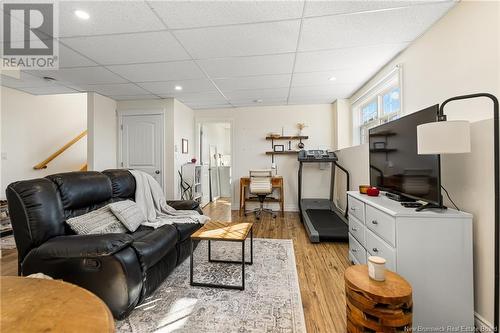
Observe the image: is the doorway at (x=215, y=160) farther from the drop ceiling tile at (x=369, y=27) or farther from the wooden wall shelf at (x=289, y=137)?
the drop ceiling tile at (x=369, y=27)

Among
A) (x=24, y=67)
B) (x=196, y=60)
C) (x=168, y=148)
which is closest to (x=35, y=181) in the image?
(x=196, y=60)

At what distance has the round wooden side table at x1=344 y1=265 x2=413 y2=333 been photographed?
113 centimetres

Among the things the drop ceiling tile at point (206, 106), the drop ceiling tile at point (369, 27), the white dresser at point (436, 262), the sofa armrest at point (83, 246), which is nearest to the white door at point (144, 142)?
the drop ceiling tile at point (206, 106)

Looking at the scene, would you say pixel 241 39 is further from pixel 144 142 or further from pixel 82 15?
pixel 144 142

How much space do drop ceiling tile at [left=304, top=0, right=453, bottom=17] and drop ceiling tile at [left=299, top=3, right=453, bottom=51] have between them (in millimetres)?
60

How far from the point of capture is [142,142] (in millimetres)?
4324

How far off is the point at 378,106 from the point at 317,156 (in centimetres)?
135

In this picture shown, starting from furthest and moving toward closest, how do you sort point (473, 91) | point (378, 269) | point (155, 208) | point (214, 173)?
point (214, 173)
point (155, 208)
point (473, 91)
point (378, 269)

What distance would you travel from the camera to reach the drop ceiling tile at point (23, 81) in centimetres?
313

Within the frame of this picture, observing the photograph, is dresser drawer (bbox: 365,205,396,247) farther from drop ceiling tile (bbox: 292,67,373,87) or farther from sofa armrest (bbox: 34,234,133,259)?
drop ceiling tile (bbox: 292,67,373,87)

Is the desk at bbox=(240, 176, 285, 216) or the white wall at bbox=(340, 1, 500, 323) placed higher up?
the white wall at bbox=(340, 1, 500, 323)

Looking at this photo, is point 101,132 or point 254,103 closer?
point 101,132

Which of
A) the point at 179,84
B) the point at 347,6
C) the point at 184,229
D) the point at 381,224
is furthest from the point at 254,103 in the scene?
the point at 381,224

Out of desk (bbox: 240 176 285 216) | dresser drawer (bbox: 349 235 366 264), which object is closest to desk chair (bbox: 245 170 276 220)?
desk (bbox: 240 176 285 216)
